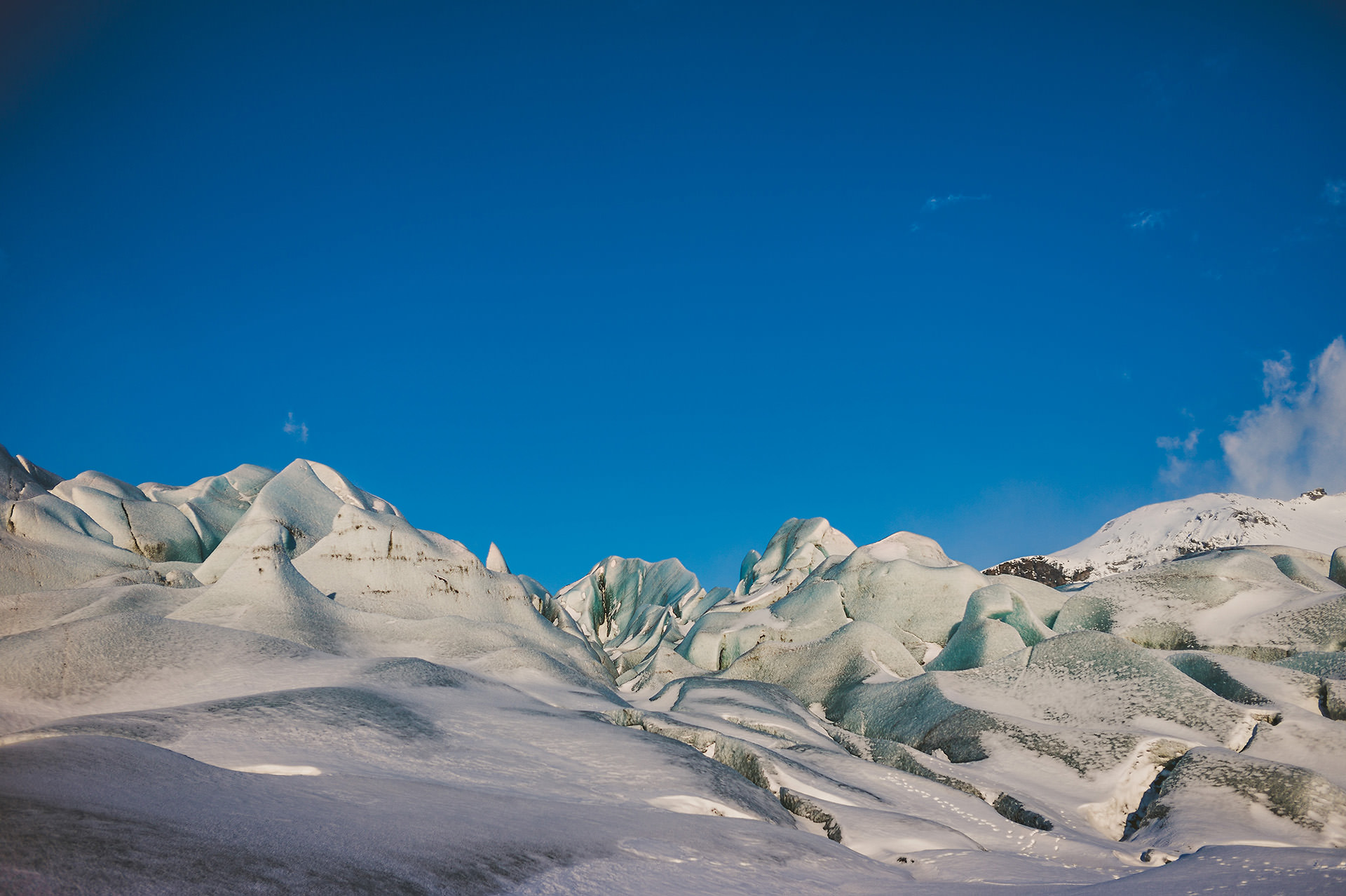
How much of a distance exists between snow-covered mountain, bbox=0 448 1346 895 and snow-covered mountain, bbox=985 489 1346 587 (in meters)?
44.4

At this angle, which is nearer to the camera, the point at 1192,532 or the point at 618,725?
the point at 618,725

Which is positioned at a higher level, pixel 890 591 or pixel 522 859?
pixel 890 591

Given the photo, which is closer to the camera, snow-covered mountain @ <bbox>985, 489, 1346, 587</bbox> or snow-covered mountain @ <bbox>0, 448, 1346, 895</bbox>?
snow-covered mountain @ <bbox>0, 448, 1346, 895</bbox>

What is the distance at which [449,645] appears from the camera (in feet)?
64.8

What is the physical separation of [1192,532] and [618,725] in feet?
297

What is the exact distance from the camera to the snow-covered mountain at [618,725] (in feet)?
17.0

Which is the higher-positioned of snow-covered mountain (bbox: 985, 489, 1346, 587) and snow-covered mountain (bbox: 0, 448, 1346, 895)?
snow-covered mountain (bbox: 985, 489, 1346, 587)

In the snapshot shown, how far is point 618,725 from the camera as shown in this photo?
45.3ft

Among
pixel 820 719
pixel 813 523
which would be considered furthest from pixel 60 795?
pixel 813 523

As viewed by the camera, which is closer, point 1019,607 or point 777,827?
point 777,827

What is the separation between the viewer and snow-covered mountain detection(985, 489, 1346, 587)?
7538cm

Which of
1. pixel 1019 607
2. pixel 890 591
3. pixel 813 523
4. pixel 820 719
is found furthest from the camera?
pixel 813 523

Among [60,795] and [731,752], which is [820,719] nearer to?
[731,752]

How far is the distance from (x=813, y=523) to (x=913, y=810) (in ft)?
122
